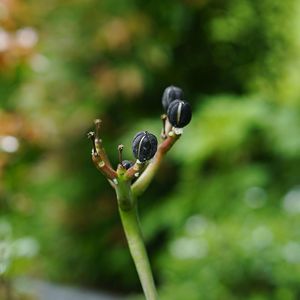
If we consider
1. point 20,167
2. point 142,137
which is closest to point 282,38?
point 20,167

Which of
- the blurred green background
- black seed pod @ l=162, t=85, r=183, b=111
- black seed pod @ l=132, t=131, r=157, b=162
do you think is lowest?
black seed pod @ l=132, t=131, r=157, b=162

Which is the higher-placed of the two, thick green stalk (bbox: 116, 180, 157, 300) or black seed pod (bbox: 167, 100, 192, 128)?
black seed pod (bbox: 167, 100, 192, 128)

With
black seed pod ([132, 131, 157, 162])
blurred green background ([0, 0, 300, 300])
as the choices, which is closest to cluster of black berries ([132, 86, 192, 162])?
black seed pod ([132, 131, 157, 162])

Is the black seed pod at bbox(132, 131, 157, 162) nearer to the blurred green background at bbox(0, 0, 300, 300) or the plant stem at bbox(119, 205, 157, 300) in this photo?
the plant stem at bbox(119, 205, 157, 300)

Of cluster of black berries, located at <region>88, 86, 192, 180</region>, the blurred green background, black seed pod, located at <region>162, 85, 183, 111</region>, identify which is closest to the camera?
cluster of black berries, located at <region>88, 86, 192, 180</region>

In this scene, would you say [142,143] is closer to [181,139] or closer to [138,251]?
[138,251]

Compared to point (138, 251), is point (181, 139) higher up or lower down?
higher up

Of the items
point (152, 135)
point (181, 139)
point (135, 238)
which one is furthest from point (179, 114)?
point (181, 139)
